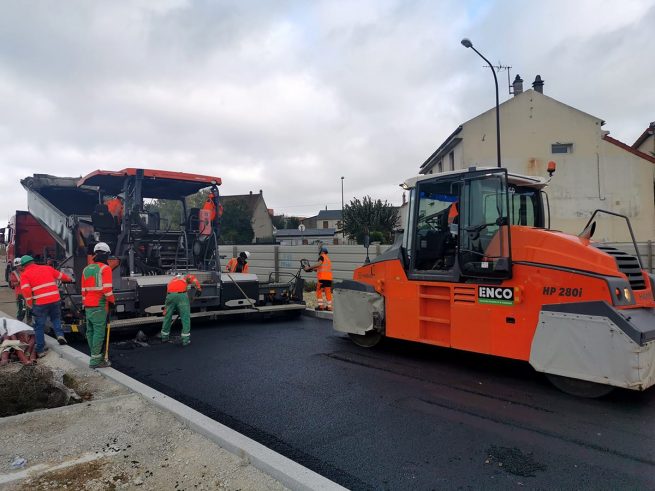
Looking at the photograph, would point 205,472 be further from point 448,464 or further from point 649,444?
point 649,444

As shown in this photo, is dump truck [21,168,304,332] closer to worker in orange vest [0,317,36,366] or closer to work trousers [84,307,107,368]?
worker in orange vest [0,317,36,366]

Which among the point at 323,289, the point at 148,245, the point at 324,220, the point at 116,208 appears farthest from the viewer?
the point at 324,220

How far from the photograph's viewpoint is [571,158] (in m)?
24.9

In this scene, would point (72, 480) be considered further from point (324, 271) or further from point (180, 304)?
point (324, 271)

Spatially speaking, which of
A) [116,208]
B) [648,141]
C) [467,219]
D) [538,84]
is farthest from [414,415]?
[538,84]

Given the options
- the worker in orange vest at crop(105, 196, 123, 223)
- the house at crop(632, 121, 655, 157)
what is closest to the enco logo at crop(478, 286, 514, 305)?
the worker in orange vest at crop(105, 196, 123, 223)

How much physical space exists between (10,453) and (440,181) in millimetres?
4966

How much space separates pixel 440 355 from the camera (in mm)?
6605

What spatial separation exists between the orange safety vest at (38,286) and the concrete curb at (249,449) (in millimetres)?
3023

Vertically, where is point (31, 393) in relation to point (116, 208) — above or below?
below

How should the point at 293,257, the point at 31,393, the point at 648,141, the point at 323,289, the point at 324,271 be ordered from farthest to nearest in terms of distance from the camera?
the point at 648,141 → the point at 293,257 → the point at 323,289 → the point at 324,271 → the point at 31,393

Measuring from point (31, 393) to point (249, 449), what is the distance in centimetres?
252

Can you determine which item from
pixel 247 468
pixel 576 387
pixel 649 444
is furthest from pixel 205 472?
pixel 576 387

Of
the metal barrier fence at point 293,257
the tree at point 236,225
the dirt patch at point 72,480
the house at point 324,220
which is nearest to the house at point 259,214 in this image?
the tree at point 236,225
